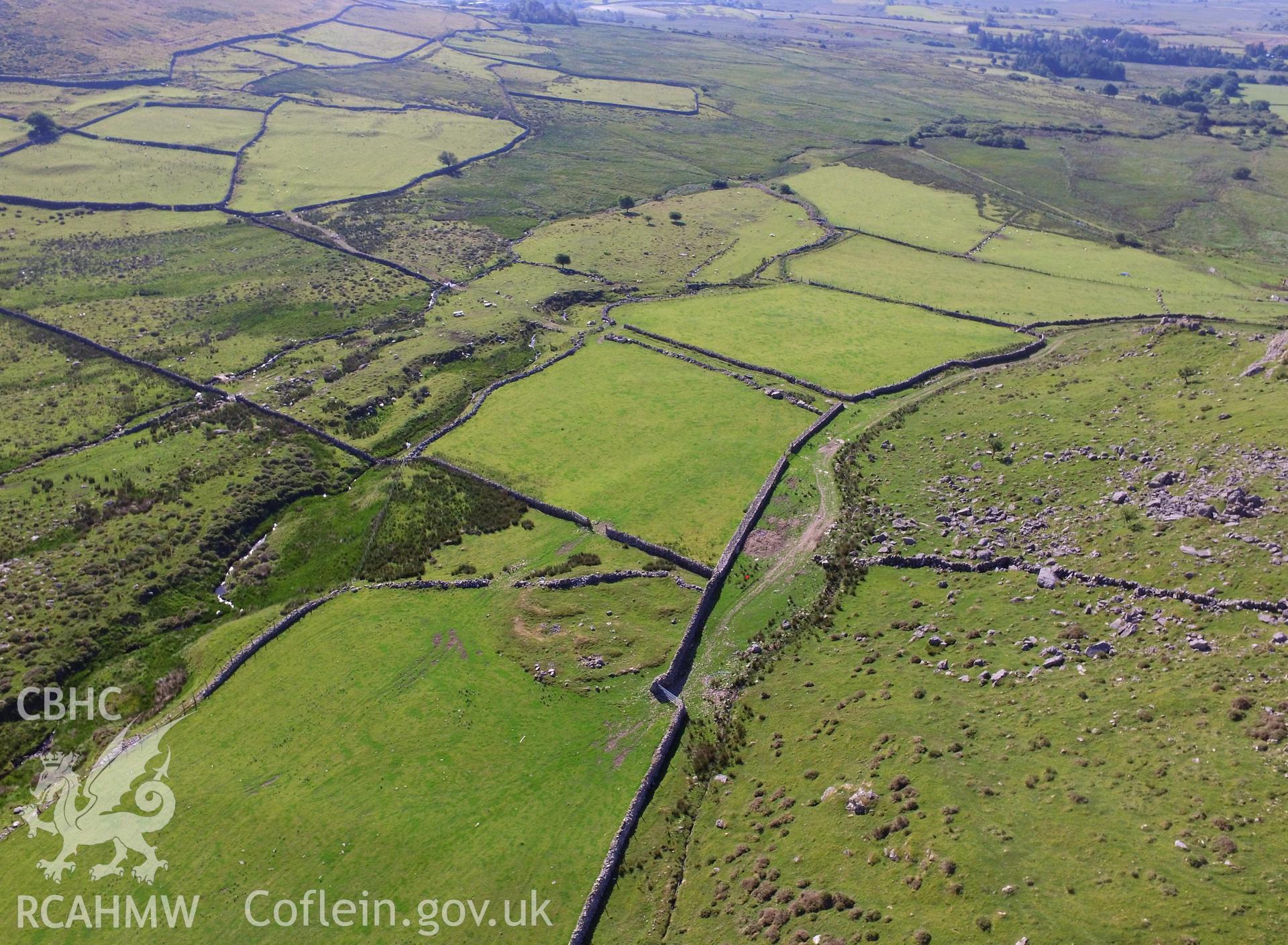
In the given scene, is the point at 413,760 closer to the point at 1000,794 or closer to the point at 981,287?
the point at 1000,794

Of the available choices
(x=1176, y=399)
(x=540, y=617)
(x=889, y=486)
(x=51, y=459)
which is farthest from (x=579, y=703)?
(x=51, y=459)

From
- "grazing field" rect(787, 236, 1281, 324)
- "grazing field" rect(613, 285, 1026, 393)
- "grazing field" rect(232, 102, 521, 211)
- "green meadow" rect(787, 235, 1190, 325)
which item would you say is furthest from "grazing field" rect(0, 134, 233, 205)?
"grazing field" rect(787, 236, 1281, 324)

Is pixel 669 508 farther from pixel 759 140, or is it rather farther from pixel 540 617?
pixel 759 140

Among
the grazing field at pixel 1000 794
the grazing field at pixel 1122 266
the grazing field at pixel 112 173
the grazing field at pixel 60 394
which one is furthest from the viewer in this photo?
the grazing field at pixel 112 173

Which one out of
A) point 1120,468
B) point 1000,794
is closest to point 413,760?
point 1000,794

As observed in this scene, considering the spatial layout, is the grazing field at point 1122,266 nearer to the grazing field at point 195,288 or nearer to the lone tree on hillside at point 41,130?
the grazing field at point 195,288

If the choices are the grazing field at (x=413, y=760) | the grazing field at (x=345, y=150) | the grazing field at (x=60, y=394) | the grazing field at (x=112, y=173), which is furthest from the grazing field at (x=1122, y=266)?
the grazing field at (x=112, y=173)
